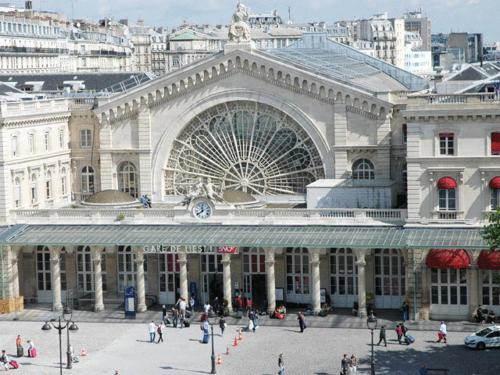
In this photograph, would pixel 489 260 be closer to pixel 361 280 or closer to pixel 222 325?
pixel 361 280

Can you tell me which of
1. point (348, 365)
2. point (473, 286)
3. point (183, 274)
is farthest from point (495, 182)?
point (183, 274)

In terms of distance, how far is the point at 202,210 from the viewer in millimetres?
88750

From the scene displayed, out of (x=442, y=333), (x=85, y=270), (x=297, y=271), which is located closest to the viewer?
(x=442, y=333)

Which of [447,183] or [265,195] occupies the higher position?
[447,183]

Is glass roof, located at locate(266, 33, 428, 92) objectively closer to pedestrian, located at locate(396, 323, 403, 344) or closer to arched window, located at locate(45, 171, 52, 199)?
arched window, located at locate(45, 171, 52, 199)

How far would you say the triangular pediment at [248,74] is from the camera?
306ft

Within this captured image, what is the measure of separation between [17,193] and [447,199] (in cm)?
3322

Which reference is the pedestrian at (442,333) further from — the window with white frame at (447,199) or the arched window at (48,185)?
Result: the arched window at (48,185)

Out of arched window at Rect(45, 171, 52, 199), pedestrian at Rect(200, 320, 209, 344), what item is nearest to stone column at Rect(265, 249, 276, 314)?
pedestrian at Rect(200, 320, 209, 344)

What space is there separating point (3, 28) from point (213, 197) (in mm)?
96332

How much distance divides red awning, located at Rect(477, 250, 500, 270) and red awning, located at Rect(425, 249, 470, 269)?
0.98 m

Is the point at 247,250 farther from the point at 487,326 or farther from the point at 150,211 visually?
the point at 487,326

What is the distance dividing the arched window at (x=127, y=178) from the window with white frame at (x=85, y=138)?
3.80 m

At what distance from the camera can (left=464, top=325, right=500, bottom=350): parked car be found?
7438cm
